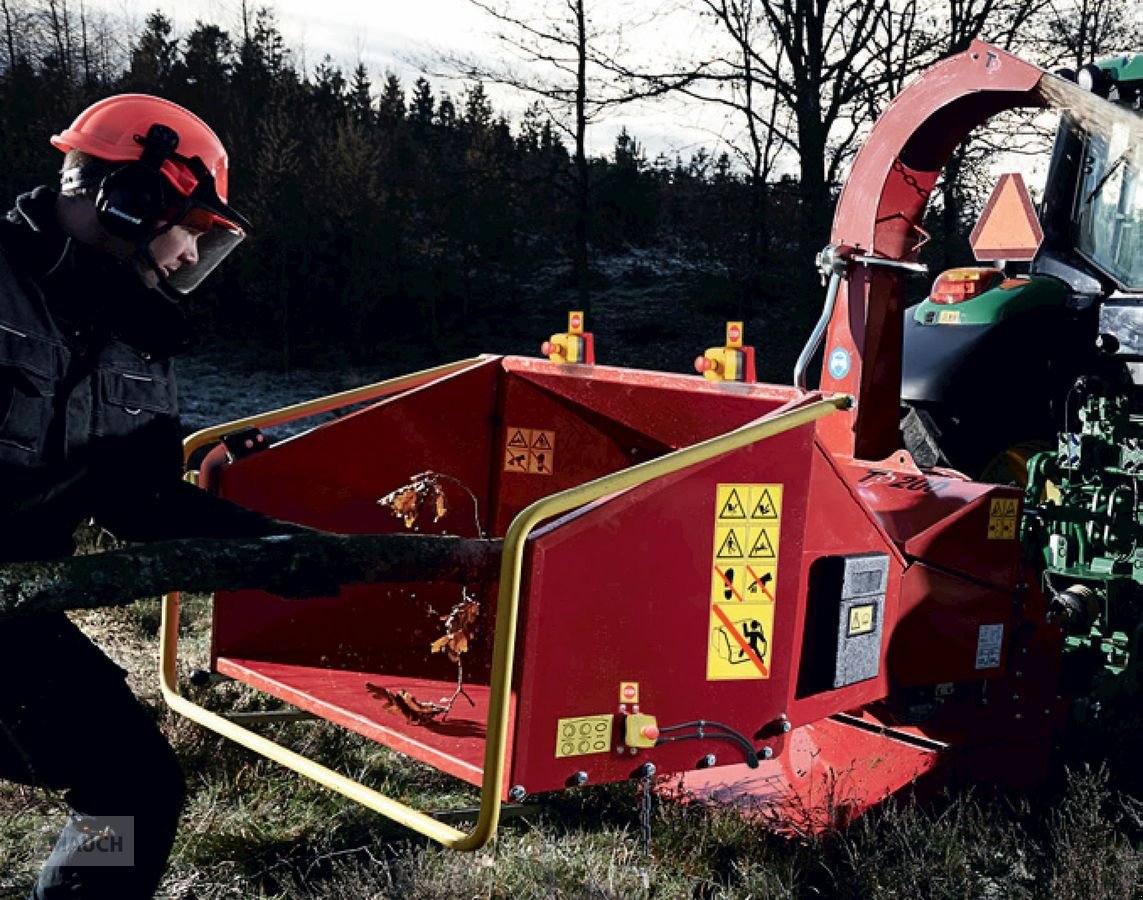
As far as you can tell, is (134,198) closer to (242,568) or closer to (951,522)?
(242,568)

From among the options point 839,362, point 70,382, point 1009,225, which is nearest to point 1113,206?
point 1009,225

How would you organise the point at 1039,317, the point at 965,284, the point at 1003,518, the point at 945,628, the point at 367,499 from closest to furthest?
1. the point at 945,628
2. the point at 1003,518
3. the point at 367,499
4. the point at 1039,317
5. the point at 965,284

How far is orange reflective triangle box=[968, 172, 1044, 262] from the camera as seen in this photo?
15.0ft

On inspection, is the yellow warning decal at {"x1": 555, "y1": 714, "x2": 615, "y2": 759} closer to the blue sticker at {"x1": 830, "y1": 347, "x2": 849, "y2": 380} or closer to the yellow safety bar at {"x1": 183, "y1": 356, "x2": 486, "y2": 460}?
the yellow safety bar at {"x1": 183, "y1": 356, "x2": 486, "y2": 460}

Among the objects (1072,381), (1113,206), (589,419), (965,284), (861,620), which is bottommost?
(861,620)

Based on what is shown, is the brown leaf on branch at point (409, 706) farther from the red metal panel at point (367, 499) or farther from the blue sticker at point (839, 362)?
the blue sticker at point (839, 362)

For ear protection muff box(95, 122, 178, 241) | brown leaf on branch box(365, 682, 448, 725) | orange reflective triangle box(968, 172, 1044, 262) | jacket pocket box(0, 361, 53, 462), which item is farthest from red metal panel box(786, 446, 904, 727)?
orange reflective triangle box(968, 172, 1044, 262)

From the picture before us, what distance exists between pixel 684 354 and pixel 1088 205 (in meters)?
13.5

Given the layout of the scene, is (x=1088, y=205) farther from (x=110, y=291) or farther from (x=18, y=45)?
(x=18, y=45)

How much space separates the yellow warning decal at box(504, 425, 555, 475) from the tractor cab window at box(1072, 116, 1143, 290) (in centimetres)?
208

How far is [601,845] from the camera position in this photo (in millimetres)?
3328

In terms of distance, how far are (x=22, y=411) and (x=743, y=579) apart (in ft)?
4.71

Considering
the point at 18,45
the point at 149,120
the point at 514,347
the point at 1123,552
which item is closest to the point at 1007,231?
the point at 1123,552

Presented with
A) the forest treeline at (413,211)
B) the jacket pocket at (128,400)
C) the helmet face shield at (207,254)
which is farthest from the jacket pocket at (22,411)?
the forest treeline at (413,211)
